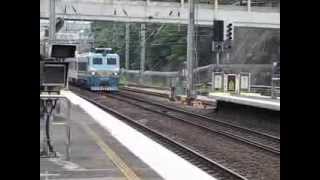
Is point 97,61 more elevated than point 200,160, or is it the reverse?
point 97,61

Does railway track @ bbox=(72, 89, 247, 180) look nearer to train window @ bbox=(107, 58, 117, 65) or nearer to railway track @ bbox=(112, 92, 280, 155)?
railway track @ bbox=(112, 92, 280, 155)

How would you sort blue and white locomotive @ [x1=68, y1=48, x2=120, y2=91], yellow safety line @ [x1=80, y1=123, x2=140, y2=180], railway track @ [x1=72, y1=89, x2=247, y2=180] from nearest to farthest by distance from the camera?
yellow safety line @ [x1=80, y1=123, x2=140, y2=180]
railway track @ [x1=72, y1=89, x2=247, y2=180]
blue and white locomotive @ [x1=68, y1=48, x2=120, y2=91]

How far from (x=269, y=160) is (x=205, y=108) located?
16385mm

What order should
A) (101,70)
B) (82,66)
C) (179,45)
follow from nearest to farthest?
(101,70) → (82,66) → (179,45)

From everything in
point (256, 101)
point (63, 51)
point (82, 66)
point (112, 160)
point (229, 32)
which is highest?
point (229, 32)

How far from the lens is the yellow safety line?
8.81 metres

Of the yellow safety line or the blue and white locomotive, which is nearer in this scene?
the yellow safety line

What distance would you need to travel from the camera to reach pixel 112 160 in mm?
10344

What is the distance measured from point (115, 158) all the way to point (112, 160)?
0.78 ft

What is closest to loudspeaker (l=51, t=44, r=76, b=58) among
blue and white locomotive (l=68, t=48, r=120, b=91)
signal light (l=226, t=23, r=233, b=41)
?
signal light (l=226, t=23, r=233, b=41)

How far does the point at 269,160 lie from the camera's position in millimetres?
12812

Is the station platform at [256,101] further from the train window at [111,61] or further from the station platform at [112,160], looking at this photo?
the train window at [111,61]

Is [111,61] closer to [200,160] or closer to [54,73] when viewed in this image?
[200,160]

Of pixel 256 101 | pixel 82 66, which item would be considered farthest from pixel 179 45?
pixel 256 101
